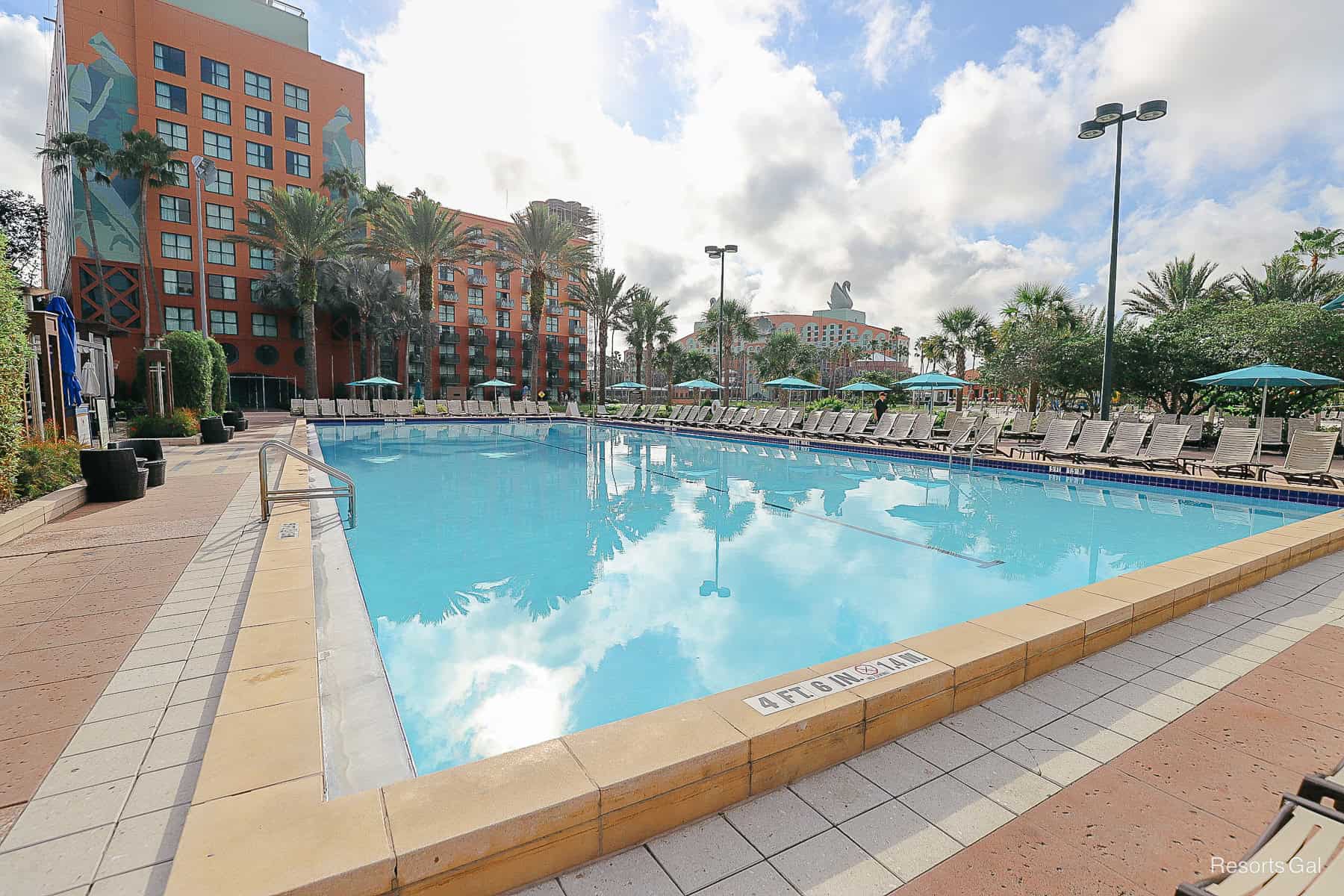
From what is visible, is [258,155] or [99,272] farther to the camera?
[258,155]

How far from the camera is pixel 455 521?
7.39m

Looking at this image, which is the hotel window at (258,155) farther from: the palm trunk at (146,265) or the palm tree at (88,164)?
the palm tree at (88,164)

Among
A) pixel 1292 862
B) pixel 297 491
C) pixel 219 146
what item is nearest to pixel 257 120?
pixel 219 146

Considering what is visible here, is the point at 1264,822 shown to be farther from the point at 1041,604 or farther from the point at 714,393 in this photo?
the point at 714,393

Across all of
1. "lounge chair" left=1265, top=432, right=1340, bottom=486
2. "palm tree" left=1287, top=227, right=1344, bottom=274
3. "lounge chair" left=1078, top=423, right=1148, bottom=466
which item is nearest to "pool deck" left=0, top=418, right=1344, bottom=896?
"lounge chair" left=1265, top=432, right=1340, bottom=486

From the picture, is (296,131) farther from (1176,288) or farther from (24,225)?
(1176,288)

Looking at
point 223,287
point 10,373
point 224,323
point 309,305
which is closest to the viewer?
point 10,373

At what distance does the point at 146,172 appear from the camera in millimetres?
28297

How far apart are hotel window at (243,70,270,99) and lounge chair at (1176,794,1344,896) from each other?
149 ft

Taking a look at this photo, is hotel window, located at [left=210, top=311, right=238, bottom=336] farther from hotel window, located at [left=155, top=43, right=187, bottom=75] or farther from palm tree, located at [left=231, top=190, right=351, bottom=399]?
hotel window, located at [left=155, top=43, right=187, bottom=75]

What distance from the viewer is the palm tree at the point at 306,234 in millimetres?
27750

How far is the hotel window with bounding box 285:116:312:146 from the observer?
3469cm

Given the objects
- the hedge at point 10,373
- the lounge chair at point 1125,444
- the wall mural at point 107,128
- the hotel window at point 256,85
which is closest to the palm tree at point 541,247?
the hotel window at point 256,85

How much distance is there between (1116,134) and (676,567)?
12.4 meters
